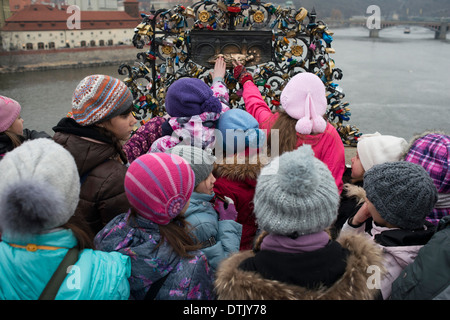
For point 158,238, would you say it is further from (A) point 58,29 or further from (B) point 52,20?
(B) point 52,20

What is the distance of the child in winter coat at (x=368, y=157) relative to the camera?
2.22m

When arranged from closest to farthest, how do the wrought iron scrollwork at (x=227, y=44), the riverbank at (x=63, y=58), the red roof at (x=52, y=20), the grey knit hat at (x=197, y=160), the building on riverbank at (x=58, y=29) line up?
the grey knit hat at (x=197, y=160) < the wrought iron scrollwork at (x=227, y=44) < the riverbank at (x=63, y=58) < the building on riverbank at (x=58, y=29) < the red roof at (x=52, y=20)

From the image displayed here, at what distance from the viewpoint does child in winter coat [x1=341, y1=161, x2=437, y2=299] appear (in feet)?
5.24

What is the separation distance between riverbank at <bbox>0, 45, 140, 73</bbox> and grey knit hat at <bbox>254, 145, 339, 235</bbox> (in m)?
44.4

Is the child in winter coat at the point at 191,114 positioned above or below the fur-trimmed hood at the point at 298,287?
above

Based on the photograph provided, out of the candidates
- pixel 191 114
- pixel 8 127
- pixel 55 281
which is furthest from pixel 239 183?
pixel 8 127

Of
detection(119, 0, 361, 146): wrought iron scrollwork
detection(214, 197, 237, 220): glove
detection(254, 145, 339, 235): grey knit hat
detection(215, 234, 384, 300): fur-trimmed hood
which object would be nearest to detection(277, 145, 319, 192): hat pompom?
detection(254, 145, 339, 235): grey knit hat

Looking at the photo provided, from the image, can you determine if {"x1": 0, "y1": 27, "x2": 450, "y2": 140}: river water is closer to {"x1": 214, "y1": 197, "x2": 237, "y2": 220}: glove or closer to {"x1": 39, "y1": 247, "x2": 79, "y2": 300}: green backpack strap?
{"x1": 214, "y1": 197, "x2": 237, "y2": 220}: glove

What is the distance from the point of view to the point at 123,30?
49.3m

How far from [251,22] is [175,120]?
193 cm

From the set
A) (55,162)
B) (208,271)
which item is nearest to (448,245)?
(208,271)

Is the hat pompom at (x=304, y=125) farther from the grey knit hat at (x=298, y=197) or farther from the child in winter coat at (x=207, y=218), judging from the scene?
the grey knit hat at (x=298, y=197)

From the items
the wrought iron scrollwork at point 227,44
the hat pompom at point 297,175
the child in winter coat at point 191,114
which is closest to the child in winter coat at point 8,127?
the child in winter coat at point 191,114

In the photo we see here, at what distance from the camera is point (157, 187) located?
1.58m
